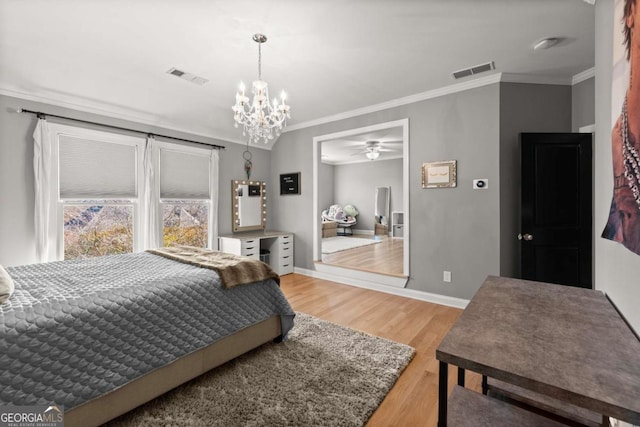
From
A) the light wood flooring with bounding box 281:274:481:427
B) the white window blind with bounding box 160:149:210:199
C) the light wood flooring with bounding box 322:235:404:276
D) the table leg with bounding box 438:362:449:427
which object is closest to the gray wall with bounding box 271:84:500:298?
the light wood flooring with bounding box 281:274:481:427

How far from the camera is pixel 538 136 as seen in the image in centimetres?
291

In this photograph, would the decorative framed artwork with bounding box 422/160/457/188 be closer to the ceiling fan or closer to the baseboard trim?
the baseboard trim

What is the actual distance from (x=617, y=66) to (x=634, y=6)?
259 mm

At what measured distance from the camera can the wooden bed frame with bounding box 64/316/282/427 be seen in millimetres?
1414

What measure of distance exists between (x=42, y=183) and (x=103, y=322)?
96.9 inches

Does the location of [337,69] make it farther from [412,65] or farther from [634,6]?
[634,6]

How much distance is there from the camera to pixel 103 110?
11.1ft

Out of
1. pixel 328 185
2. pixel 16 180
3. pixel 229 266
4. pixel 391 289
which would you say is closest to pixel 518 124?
pixel 391 289

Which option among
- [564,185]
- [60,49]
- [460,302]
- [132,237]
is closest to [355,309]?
[460,302]

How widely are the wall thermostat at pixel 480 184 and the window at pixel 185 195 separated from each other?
3.84m

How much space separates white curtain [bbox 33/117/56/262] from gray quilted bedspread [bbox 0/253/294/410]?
958mm

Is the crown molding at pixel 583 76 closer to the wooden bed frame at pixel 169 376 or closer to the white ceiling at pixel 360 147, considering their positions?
the white ceiling at pixel 360 147

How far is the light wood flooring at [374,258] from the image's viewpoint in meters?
4.39

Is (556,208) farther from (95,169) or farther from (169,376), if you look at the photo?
(95,169)
